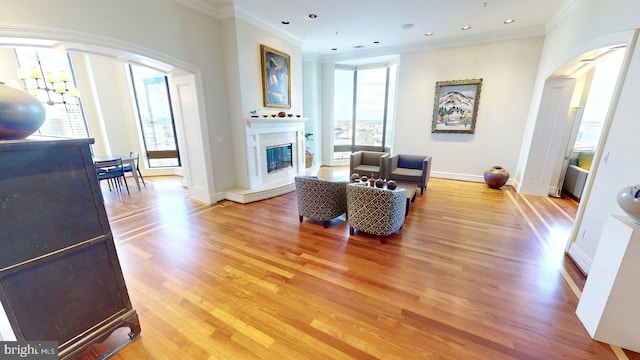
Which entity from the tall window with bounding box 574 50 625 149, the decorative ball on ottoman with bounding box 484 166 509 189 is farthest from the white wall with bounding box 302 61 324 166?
the tall window with bounding box 574 50 625 149

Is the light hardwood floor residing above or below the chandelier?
below

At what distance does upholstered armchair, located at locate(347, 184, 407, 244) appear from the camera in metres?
2.87

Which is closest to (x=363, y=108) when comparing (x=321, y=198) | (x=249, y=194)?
(x=249, y=194)

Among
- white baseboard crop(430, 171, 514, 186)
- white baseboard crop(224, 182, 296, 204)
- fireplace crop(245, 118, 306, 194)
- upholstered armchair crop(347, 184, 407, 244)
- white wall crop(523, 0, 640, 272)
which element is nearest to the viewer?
white wall crop(523, 0, 640, 272)

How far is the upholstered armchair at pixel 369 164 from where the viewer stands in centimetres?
504

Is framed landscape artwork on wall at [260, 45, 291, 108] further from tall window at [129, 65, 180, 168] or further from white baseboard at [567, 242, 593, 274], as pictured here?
white baseboard at [567, 242, 593, 274]

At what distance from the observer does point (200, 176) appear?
14.8ft

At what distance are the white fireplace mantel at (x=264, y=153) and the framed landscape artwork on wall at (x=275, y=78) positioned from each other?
429mm

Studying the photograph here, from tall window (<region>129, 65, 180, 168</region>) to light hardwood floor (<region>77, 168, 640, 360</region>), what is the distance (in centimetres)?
349

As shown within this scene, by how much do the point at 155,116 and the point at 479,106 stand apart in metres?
8.56

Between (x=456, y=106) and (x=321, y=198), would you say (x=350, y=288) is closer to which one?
(x=321, y=198)

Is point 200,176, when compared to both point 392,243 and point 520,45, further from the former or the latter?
point 520,45

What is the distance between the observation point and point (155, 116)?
663 cm

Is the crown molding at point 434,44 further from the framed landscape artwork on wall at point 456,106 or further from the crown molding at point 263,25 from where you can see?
the crown molding at point 263,25
